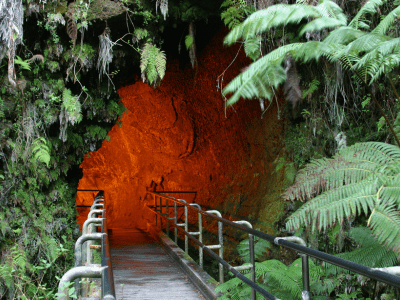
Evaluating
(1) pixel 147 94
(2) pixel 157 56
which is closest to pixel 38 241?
(2) pixel 157 56

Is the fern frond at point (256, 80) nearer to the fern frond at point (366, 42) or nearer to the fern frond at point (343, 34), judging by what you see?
the fern frond at point (343, 34)

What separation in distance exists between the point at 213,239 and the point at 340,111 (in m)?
6.03

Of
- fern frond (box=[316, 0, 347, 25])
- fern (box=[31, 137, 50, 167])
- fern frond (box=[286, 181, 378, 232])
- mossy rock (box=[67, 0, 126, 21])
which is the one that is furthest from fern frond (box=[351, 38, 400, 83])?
fern (box=[31, 137, 50, 167])

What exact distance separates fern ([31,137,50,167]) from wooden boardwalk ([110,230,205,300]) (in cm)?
199

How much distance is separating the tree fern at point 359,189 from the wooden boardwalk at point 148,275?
5.35ft

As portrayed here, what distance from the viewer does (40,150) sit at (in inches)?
221

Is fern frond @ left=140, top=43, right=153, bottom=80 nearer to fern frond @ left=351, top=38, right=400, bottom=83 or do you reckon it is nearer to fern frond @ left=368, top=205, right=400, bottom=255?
fern frond @ left=351, top=38, right=400, bottom=83

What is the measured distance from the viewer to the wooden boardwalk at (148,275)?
12.4ft

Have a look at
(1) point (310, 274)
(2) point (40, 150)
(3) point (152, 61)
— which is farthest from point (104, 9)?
(1) point (310, 274)

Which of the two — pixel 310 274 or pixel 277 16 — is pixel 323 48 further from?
pixel 310 274

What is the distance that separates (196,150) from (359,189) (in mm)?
9163

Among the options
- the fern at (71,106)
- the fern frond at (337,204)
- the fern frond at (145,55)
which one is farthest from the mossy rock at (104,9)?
the fern frond at (337,204)

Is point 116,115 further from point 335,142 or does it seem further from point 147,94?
point 147,94

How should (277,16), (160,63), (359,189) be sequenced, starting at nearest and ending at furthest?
(359,189), (277,16), (160,63)
